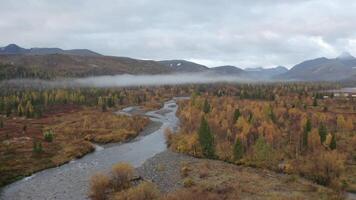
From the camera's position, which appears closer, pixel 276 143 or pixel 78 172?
pixel 78 172

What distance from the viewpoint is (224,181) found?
66.9 m

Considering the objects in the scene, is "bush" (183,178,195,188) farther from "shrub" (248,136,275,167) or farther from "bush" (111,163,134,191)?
"shrub" (248,136,275,167)

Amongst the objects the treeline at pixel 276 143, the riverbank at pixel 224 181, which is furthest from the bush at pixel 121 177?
the treeline at pixel 276 143

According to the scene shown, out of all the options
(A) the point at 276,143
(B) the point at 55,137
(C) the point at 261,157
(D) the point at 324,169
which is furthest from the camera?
(B) the point at 55,137

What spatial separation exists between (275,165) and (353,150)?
90.2 ft

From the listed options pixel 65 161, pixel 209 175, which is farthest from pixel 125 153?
pixel 209 175

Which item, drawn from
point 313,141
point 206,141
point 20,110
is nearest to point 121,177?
point 206,141

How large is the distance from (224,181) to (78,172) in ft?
97.5

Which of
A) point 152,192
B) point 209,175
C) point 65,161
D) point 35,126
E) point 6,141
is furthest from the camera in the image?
point 35,126

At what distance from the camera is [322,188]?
6297cm

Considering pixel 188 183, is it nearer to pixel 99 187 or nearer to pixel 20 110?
pixel 99 187

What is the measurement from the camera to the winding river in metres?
61.1

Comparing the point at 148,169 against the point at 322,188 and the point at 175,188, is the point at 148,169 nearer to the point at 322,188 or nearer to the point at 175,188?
the point at 175,188

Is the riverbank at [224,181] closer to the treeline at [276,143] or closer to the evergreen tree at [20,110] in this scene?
the treeline at [276,143]
